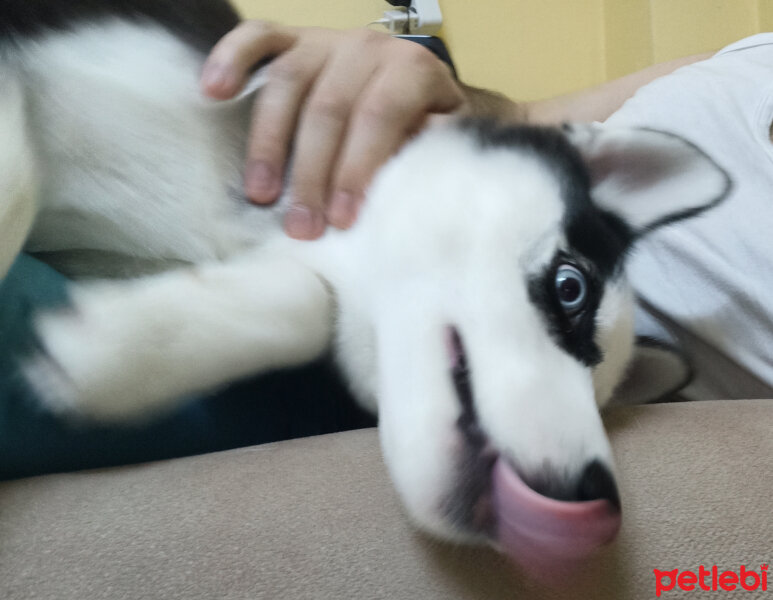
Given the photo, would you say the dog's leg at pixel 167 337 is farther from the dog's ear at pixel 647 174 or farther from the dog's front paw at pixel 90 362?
the dog's ear at pixel 647 174

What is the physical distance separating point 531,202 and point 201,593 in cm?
57

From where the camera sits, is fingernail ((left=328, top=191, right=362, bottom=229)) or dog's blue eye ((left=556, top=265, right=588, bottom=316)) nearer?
dog's blue eye ((left=556, top=265, right=588, bottom=316))

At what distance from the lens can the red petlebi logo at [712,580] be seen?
19.4 inches

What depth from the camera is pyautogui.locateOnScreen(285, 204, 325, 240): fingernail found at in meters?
0.83

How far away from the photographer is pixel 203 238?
80 centimetres

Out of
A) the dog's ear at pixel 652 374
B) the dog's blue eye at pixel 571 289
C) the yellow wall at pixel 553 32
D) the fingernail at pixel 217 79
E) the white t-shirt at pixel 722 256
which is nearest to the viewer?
the dog's blue eye at pixel 571 289

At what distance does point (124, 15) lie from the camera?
2.71 feet

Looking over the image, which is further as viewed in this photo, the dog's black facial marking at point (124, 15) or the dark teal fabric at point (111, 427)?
the dog's black facial marking at point (124, 15)

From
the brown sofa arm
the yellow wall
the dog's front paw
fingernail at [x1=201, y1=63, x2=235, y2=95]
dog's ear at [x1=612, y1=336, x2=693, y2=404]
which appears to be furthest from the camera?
the yellow wall

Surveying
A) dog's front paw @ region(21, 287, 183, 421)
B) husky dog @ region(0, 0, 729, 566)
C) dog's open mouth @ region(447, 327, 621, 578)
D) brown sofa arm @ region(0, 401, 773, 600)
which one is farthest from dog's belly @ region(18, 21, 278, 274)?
dog's open mouth @ region(447, 327, 621, 578)

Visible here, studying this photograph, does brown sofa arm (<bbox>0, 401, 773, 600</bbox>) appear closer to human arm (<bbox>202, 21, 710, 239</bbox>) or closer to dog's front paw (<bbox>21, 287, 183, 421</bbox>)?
dog's front paw (<bbox>21, 287, 183, 421</bbox>)

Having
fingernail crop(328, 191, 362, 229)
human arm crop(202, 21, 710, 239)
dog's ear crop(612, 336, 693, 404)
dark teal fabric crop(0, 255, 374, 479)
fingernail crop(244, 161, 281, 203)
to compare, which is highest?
human arm crop(202, 21, 710, 239)

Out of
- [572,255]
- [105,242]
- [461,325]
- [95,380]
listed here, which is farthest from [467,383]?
[105,242]

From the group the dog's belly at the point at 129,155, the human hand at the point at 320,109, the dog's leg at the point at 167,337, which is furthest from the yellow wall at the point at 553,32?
the dog's leg at the point at 167,337
